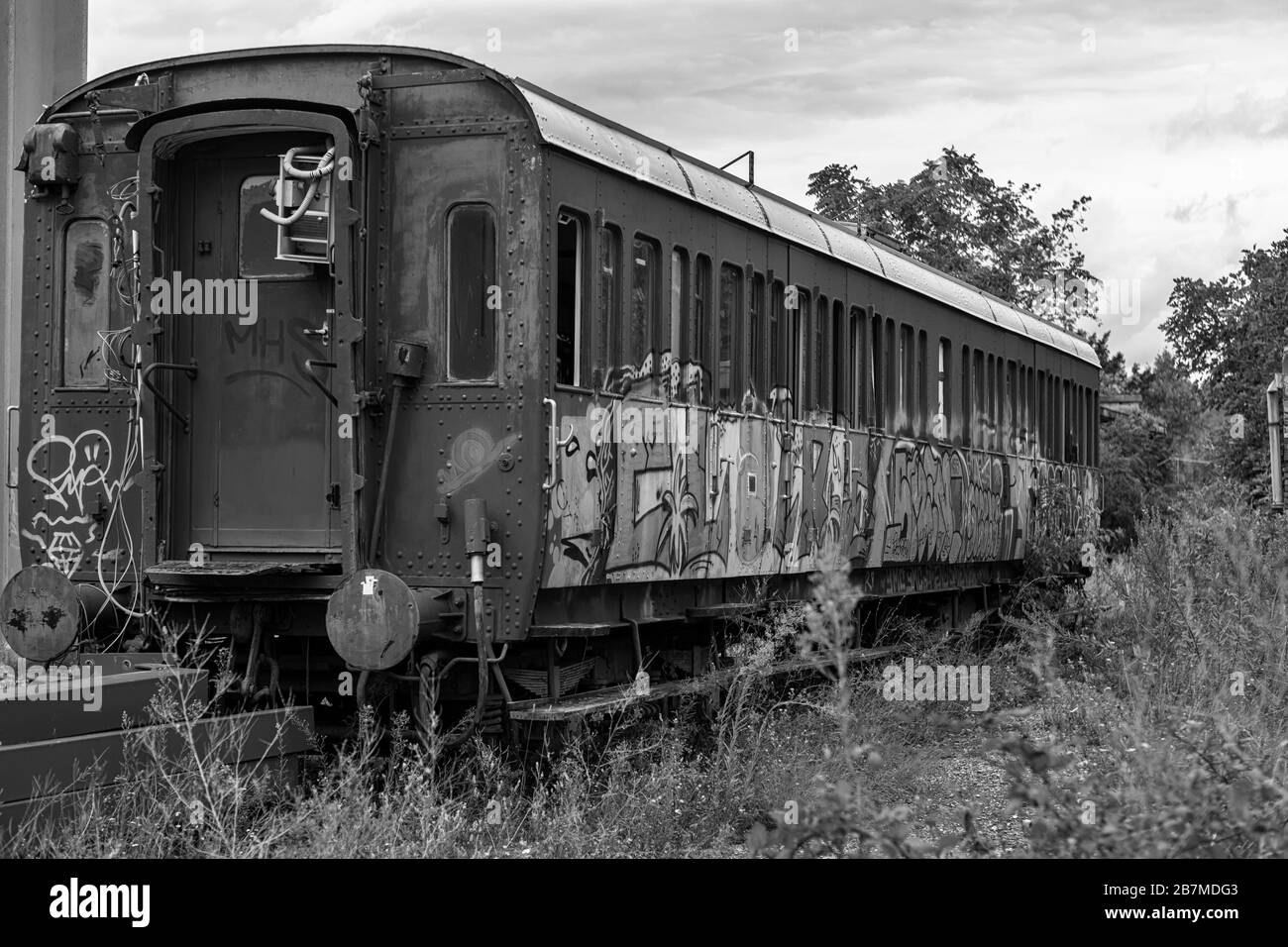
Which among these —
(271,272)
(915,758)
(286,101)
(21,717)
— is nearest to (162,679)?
(21,717)

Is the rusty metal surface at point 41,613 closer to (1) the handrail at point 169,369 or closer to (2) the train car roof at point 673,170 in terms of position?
(1) the handrail at point 169,369

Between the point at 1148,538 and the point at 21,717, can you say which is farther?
the point at 1148,538

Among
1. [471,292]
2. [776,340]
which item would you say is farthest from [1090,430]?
[471,292]

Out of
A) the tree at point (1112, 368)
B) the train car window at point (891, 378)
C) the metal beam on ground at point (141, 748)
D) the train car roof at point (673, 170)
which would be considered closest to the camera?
the metal beam on ground at point (141, 748)

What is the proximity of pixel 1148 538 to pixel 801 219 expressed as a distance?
4854 mm

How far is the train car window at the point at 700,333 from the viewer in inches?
400

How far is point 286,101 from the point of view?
8.32 m

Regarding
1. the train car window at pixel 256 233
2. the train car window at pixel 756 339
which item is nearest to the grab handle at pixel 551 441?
the train car window at pixel 256 233

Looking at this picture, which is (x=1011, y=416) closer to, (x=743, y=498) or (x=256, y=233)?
(x=743, y=498)

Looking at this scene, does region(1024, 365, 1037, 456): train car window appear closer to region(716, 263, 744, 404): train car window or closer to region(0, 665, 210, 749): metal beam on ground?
region(716, 263, 744, 404): train car window

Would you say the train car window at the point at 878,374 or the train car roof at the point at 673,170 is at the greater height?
the train car roof at the point at 673,170

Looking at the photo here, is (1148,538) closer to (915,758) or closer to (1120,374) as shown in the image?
(915,758)

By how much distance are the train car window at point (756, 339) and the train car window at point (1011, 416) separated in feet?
23.0

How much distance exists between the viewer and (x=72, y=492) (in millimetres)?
9023
